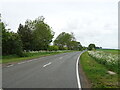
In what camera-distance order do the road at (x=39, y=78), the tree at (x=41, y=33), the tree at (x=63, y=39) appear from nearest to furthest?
the road at (x=39, y=78) < the tree at (x=41, y=33) < the tree at (x=63, y=39)

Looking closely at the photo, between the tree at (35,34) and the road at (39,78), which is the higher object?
the tree at (35,34)

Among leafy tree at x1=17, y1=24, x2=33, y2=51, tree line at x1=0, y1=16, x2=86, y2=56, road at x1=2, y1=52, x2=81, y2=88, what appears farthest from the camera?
leafy tree at x1=17, y1=24, x2=33, y2=51

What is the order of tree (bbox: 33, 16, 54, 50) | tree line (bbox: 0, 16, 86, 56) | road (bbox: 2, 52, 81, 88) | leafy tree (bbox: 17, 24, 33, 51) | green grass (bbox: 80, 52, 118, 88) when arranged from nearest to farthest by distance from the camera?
road (bbox: 2, 52, 81, 88)
green grass (bbox: 80, 52, 118, 88)
tree line (bbox: 0, 16, 86, 56)
leafy tree (bbox: 17, 24, 33, 51)
tree (bbox: 33, 16, 54, 50)

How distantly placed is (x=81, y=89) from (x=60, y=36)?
119 meters

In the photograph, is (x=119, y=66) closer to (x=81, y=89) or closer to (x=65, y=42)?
(x=81, y=89)

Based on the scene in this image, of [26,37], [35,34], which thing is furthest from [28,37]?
[35,34]

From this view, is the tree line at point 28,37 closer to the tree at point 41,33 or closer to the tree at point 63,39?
the tree at point 41,33

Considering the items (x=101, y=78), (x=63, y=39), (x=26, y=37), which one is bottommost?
(x=101, y=78)

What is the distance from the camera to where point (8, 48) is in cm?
3294

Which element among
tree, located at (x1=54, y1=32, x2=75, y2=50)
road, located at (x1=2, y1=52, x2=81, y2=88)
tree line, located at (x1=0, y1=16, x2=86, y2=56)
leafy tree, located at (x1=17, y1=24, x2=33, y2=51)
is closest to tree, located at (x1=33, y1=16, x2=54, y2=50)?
tree line, located at (x1=0, y1=16, x2=86, y2=56)

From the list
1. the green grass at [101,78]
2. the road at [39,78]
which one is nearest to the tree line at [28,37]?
the road at [39,78]

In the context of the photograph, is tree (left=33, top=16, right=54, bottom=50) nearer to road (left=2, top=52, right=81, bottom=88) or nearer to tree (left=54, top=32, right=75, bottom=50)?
road (left=2, top=52, right=81, bottom=88)

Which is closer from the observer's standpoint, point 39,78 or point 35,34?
point 39,78

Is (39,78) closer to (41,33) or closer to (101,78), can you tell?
(101,78)
